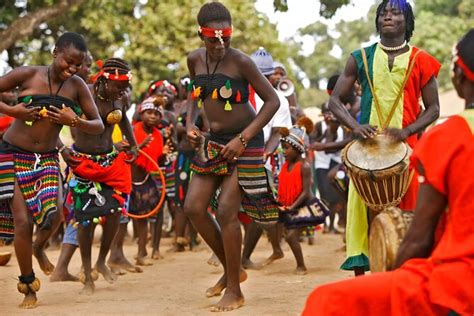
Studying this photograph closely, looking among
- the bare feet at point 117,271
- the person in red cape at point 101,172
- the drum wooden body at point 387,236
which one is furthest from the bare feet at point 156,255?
the drum wooden body at point 387,236

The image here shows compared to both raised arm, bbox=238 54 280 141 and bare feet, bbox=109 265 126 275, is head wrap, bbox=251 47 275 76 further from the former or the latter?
raised arm, bbox=238 54 280 141

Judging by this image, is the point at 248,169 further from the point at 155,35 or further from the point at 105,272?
the point at 155,35

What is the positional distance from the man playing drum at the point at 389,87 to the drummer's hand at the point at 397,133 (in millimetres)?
186

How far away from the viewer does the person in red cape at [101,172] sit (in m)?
7.50

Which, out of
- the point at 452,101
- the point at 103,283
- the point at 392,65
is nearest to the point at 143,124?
the point at 103,283

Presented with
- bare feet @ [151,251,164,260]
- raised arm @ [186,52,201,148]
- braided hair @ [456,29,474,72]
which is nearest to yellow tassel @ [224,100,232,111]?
raised arm @ [186,52,201,148]

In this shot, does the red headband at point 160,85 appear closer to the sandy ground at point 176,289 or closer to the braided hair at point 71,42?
the sandy ground at point 176,289

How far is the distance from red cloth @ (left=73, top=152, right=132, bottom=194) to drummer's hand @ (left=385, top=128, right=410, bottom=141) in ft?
9.44

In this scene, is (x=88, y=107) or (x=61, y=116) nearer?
(x=61, y=116)

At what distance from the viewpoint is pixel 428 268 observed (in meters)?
3.32

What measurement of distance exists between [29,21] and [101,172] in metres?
8.61

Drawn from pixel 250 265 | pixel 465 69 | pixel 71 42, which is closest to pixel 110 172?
pixel 71 42

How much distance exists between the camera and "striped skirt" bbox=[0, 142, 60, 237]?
6516mm

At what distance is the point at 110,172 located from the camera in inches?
299
